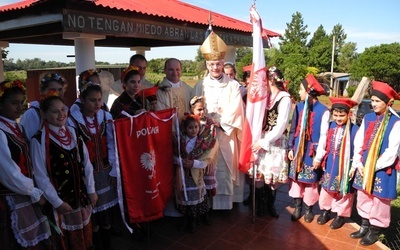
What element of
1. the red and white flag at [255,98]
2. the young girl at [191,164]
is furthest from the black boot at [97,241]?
the red and white flag at [255,98]

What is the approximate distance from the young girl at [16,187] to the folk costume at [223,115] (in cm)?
215

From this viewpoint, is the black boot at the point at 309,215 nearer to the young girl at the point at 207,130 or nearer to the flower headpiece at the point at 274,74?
the young girl at the point at 207,130

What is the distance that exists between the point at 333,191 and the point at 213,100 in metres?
1.80

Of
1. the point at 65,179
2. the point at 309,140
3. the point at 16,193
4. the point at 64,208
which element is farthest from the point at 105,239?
the point at 309,140

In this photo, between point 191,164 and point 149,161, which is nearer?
point 149,161

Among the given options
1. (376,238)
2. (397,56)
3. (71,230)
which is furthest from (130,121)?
(397,56)

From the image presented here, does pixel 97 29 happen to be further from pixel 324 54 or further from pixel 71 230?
pixel 324 54

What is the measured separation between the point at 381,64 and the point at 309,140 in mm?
33684

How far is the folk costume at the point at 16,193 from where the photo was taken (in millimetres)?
2158

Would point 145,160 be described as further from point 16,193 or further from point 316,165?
point 316,165

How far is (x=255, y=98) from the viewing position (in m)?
3.69

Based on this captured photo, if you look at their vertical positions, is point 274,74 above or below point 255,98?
above

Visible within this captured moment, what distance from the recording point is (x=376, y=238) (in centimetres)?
337

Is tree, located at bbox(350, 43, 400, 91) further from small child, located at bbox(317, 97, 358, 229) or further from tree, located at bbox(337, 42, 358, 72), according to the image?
small child, located at bbox(317, 97, 358, 229)
